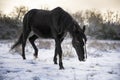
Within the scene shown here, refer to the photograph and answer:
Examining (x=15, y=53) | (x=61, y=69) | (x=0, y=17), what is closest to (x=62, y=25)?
(x=61, y=69)

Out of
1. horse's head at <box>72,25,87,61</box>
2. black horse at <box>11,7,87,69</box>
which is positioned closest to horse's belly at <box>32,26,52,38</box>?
black horse at <box>11,7,87,69</box>

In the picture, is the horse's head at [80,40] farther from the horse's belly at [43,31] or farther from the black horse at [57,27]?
the horse's belly at [43,31]

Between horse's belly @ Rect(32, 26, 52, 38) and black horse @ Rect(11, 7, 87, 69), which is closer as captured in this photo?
black horse @ Rect(11, 7, 87, 69)

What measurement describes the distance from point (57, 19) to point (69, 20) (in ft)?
1.30

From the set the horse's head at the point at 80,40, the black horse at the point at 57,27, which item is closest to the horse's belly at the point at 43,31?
the black horse at the point at 57,27

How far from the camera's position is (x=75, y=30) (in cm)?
704

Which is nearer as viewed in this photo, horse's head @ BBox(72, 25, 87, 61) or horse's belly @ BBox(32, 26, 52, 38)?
horse's head @ BBox(72, 25, 87, 61)

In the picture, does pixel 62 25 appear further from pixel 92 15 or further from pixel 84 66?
pixel 92 15

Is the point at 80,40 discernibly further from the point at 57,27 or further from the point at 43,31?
the point at 43,31

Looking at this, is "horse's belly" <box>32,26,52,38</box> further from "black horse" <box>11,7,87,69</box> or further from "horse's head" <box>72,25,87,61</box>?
"horse's head" <box>72,25,87,61</box>

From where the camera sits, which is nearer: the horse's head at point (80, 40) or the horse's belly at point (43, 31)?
the horse's head at point (80, 40)

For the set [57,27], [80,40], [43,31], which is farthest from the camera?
[43,31]

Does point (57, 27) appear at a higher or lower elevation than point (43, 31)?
higher

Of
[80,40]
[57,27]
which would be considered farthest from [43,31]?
[80,40]
